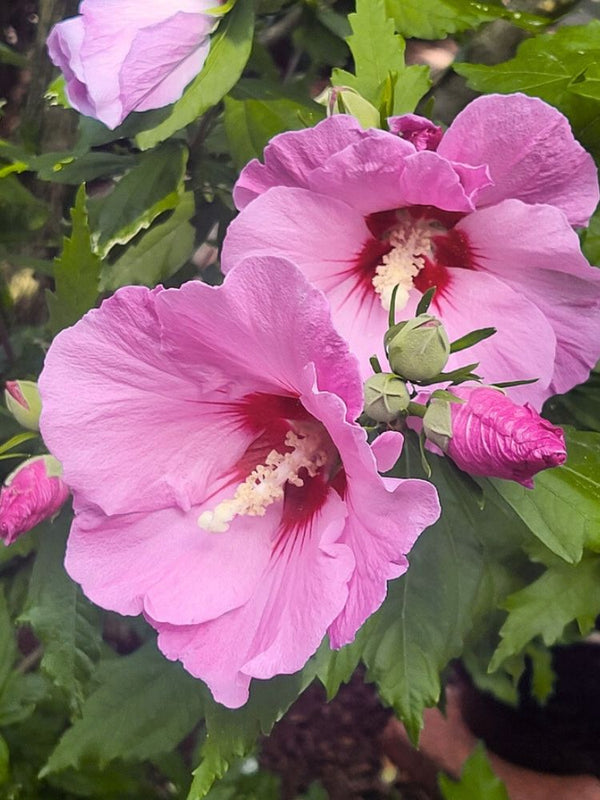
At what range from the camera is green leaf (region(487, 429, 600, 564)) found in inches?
20.6

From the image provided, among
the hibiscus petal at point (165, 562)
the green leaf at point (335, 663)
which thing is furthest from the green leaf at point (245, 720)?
the hibiscus petal at point (165, 562)

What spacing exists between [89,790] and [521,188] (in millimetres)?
802

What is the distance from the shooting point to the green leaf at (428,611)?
2.01ft

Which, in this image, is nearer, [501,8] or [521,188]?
[521,188]

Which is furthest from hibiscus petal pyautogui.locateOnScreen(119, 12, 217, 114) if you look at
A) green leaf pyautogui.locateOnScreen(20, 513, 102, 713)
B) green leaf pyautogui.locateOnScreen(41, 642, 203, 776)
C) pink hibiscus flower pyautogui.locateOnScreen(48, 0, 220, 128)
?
green leaf pyautogui.locateOnScreen(41, 642, 203, 776)

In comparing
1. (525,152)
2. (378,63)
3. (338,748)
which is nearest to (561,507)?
(525,152)

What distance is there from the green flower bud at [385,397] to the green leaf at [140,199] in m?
0.29

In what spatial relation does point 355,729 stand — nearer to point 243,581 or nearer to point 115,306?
point 243,581

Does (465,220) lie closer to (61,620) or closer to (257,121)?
(257,121)

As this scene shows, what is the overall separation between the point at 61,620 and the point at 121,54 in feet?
1.38

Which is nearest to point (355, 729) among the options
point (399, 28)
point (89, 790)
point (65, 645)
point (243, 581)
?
point (89, 790)

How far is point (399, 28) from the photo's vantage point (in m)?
0.61

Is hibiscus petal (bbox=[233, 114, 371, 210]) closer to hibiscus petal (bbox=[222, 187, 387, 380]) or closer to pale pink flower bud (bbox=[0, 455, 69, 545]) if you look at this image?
hibiscus petal (bbox=[222, 187, 387, 380])

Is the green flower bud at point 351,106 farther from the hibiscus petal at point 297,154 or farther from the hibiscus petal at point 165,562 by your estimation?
the hibiscus petal at point 165,562
